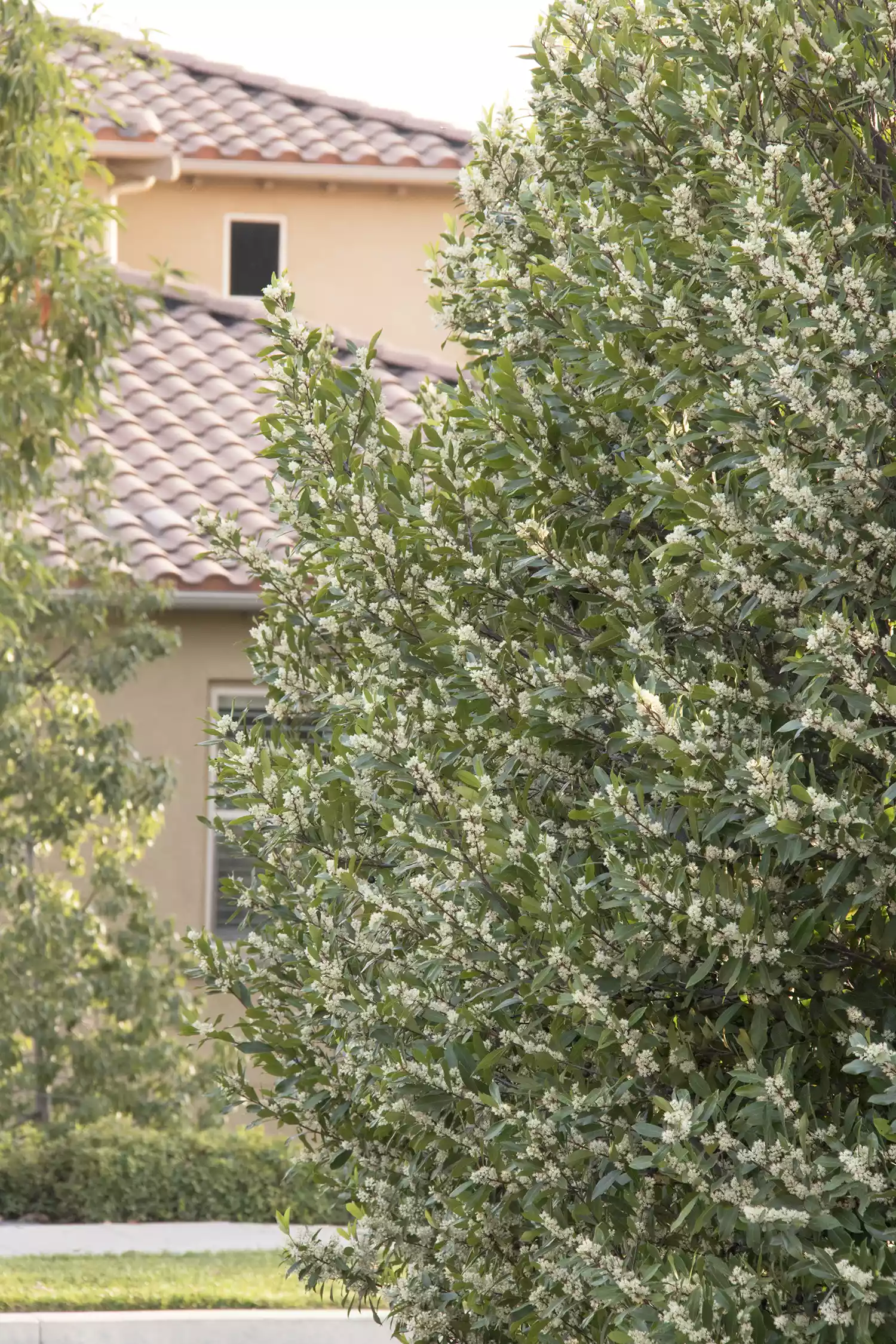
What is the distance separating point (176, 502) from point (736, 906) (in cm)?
1143

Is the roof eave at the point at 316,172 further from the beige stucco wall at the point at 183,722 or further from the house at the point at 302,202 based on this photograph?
the beige stucco wall at the point at 183,722

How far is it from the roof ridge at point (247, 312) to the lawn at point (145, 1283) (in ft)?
29.6

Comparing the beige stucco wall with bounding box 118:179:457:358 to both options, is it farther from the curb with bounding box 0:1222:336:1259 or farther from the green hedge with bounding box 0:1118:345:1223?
the curb with bounding box 0:1222:336:1259

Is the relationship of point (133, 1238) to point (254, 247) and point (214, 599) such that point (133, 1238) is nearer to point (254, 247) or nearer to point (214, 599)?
point (214, 599)

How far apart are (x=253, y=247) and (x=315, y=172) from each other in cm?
114

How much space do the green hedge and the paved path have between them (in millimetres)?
136

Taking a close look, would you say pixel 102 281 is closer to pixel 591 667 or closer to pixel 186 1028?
pixel 186 1028

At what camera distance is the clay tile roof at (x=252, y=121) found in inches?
686

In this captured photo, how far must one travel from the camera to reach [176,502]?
1387 cm

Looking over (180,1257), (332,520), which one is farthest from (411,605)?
(180,1257)

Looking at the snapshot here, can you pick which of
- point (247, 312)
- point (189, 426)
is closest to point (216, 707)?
point (189, 426)

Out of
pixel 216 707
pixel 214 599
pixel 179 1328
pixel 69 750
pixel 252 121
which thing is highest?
pixel 252 121

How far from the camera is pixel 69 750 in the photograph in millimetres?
11547

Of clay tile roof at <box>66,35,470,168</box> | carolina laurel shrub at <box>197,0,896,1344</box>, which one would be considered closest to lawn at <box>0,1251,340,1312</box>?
carolina laurel shrub at <box>197,0,896,1344</box>
